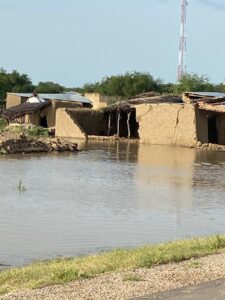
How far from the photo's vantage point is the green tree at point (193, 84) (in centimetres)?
6004

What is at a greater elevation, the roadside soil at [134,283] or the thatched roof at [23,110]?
the thatched roof at [23,110]

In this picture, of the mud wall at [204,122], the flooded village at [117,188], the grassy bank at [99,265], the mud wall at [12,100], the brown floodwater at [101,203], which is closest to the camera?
the grassy bank at [99,265]

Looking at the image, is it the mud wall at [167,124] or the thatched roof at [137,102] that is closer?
the mud wall at [167,124]

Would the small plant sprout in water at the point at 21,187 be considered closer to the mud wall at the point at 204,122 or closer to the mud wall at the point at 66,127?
the mud wall at the point at 204,122

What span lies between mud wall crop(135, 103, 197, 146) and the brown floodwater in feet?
23.4

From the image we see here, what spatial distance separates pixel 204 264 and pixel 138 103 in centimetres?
3392

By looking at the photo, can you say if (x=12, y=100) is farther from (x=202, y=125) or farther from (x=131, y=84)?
(x=202, y=125)

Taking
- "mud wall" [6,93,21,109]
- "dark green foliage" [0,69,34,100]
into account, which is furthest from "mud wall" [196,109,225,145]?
"dark green foliage" [0,69,34,100]

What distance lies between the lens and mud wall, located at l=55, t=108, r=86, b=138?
39.8 m

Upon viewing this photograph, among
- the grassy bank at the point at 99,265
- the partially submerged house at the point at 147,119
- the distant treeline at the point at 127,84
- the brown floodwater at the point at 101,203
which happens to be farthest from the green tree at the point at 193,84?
the grassy bank at the point at 99,265

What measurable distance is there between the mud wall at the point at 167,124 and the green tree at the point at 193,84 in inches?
921

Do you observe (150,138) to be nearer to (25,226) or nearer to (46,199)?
(46,199)

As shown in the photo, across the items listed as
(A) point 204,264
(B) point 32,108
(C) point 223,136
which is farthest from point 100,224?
(B) point 32,108

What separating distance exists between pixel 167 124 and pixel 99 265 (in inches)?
1133
